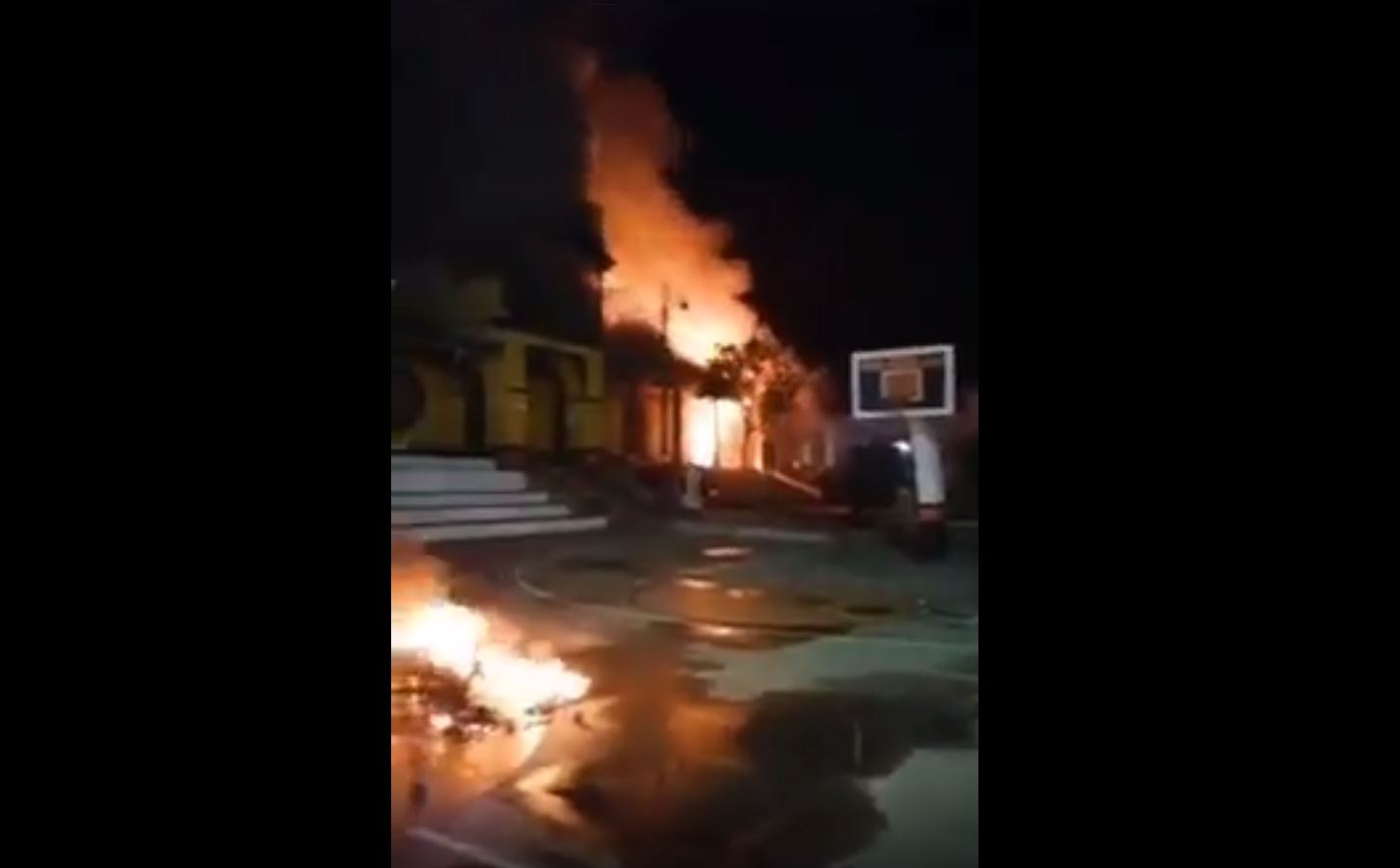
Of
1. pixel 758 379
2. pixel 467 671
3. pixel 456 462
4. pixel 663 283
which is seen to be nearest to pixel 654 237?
pixel 663 283

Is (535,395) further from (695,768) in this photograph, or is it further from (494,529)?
(695,768)

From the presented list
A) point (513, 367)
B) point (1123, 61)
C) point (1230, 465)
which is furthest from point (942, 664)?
point (1123, 61)

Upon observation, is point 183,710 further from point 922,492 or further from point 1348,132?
point 1348,132

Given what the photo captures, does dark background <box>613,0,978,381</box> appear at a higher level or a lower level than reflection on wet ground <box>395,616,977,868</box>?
higher

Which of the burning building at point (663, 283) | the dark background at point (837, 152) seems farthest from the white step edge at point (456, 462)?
the dark background at point (837, 152)

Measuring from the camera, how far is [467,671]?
1.30 m

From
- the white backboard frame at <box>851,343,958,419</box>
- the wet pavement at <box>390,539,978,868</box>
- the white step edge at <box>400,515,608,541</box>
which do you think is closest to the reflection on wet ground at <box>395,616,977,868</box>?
the wet pavement at <box>390,539,978,868</box>

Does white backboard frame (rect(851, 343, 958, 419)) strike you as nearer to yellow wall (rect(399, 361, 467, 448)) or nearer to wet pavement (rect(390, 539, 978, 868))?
wet pavement (rect(390, 539, 978, 868))

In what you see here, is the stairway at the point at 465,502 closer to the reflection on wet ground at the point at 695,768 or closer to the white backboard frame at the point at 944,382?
the reflection on wet ground at the point at 695,768

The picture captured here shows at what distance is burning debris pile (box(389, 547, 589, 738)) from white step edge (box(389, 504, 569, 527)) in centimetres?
4

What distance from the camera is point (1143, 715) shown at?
1.33 m

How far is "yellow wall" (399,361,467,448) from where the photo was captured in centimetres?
130

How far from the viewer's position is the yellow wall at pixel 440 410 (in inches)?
51.3

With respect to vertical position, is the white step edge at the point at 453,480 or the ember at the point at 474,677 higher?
the white step edge at the point at 453,480
